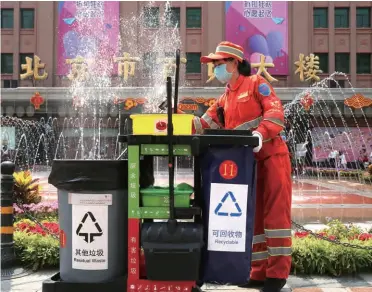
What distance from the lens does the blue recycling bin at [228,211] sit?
267 cm

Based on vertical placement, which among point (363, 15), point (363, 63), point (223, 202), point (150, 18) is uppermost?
point (363, 15)

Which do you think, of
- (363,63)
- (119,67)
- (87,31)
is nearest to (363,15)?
(363,63)

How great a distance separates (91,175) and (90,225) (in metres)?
0.29

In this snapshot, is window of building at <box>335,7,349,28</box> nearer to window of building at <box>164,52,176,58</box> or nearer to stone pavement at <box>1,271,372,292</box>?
window of building at <box>164,52,176,58</box>

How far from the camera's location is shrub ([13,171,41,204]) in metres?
6.70

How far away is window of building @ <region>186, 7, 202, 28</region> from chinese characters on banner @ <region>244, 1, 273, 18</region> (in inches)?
134

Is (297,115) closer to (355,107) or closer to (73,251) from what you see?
(355,107)

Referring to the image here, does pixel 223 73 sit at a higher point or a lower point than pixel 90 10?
lower

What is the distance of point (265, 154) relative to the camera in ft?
10.6

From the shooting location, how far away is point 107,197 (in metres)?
2.67

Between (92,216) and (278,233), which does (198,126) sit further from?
(92,216)

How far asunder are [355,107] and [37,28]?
2155 centimetres

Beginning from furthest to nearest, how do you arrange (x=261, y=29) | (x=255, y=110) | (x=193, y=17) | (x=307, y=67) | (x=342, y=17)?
(x=193, y=17) < (x=342, y=17) < (x=307, y=67) < (x=261, y=29) < (x=255, y=110)

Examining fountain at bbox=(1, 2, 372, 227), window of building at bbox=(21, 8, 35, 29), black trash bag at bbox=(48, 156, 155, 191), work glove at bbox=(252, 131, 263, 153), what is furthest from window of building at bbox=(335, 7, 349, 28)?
black trash bag at bbox=(48, 156, 155, 191)
